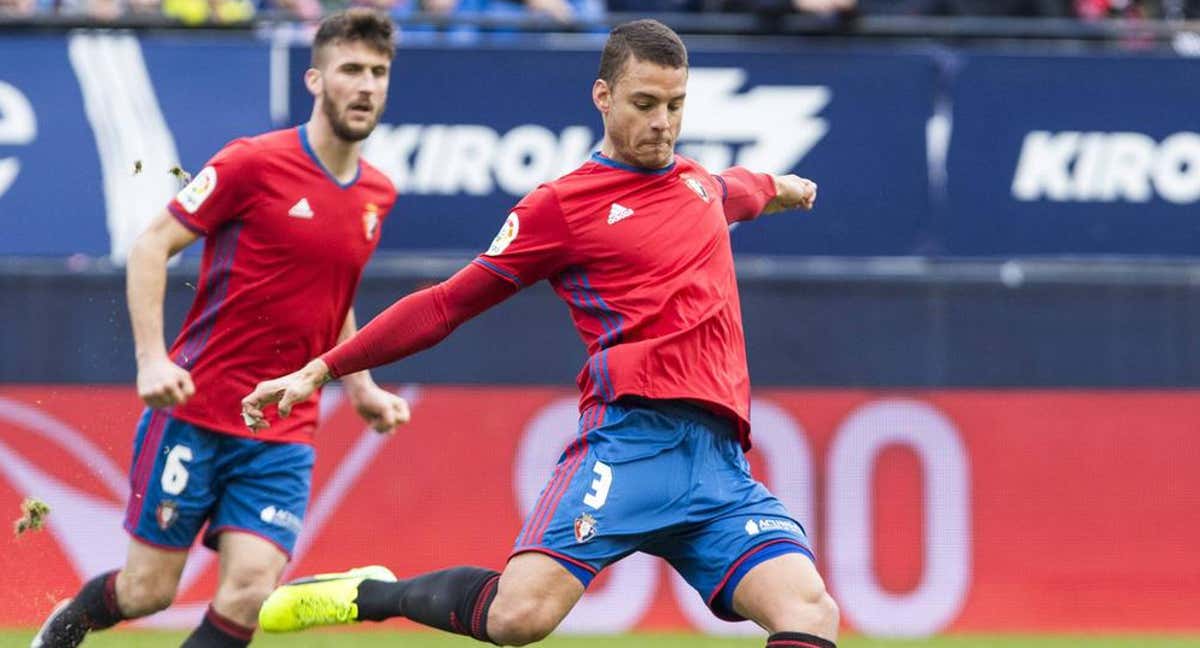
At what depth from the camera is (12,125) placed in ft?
34.9

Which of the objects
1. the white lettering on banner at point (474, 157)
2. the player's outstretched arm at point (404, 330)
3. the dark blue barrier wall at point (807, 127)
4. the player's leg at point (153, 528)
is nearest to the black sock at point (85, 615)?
the player's leg at point (153, 528)

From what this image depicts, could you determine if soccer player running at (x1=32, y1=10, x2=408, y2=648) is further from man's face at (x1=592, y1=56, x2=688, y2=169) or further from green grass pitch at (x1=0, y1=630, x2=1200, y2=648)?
green grass pitch at (x1=0, y1=630, x2=1200, y2=648)

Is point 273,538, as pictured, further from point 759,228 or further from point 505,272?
point 759,228

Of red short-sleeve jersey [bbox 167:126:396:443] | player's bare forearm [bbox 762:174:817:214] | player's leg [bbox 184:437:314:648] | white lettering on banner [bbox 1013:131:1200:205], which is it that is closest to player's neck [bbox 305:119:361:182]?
red short-sleeve jersey [bbox 167:126:396:443]

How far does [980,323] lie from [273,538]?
4.81 metres

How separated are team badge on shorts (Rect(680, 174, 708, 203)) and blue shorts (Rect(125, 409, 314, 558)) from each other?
1932 millimetres

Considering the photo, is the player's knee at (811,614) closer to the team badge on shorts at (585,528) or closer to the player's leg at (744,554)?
the player's leg at (744,554)

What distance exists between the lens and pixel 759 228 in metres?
10.9

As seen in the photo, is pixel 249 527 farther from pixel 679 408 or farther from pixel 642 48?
pixel 642 48

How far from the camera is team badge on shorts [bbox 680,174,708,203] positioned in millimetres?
6473

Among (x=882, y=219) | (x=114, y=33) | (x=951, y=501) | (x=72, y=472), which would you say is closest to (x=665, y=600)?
(x=951, y=501)

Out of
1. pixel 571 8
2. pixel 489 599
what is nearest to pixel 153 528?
pixel 489 599

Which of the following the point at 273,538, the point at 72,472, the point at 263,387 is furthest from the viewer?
the point at 72,472

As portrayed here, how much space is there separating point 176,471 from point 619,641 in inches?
135
